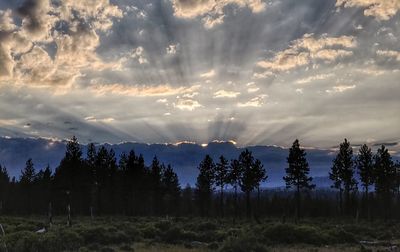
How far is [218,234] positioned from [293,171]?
49.7 metres

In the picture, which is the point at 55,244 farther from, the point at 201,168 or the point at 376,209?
the point at 376,209

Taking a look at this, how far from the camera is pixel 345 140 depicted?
268 ft

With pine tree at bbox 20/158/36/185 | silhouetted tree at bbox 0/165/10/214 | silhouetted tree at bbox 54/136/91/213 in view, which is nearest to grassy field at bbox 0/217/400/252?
silhouetted tree at bbox 54/136/91/213

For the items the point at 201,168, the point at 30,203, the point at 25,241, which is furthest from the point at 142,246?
the point at 30,203

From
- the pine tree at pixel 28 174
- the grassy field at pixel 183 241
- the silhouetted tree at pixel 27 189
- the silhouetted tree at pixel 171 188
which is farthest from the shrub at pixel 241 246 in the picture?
the pine tree at pixel 28 174

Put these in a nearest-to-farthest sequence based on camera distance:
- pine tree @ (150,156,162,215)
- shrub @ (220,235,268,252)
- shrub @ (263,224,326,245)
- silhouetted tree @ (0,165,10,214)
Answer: shrub @ (220,235,268,252), shrub @ (263,224,326,245), pine tree @ (150,156,162,215), silhouetted tree @ (0,165,10,214)

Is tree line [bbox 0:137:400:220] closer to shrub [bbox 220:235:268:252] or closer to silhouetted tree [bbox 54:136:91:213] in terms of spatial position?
silhouetted tree [bbox 54:136:91:213]

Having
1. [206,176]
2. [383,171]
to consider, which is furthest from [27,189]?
[383,171]

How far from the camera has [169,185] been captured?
10206 cm

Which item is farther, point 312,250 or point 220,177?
point 220,177

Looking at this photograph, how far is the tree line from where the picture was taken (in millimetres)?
79688

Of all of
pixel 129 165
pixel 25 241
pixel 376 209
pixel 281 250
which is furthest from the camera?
pixel 376 209

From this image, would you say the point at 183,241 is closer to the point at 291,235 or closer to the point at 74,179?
the point at 291,235

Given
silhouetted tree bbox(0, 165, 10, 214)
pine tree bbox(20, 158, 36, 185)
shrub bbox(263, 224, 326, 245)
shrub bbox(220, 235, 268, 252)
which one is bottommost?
shrub bbox(263, 224, 326, 245)
